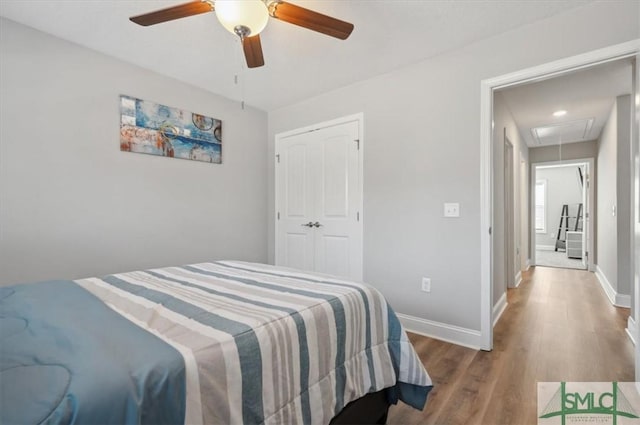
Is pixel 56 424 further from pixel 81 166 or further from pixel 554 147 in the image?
pixel 554 147

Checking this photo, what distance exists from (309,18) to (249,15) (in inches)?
12.7

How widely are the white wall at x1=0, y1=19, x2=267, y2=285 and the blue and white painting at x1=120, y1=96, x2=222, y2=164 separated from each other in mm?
67

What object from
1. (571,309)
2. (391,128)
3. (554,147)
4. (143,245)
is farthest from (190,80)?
(554,147)

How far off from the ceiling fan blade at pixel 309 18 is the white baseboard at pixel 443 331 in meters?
2.31

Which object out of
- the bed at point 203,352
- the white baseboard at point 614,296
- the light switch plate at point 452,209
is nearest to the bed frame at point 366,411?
the bed at point 203,352

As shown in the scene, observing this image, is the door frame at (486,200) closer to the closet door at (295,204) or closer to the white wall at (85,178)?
the closet door at (295,204)

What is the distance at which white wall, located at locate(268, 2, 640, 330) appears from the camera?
2137 mm

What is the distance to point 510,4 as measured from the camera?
6.42 feet

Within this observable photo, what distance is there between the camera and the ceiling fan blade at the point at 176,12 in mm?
1561

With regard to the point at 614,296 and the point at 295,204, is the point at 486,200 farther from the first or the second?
the point at 614,296

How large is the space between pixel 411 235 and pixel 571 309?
2.11m

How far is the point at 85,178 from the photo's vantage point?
2469mm

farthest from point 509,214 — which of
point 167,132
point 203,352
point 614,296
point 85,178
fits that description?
point 85,178

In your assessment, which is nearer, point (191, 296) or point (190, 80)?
point (191, 296)
